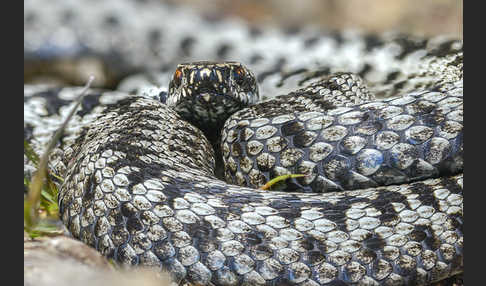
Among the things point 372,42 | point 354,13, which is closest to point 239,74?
point 372,42

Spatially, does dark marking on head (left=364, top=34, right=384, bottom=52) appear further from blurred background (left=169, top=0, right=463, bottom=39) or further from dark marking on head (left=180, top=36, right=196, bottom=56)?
blurred background (left=169, top=0, right=463, bottom=39)

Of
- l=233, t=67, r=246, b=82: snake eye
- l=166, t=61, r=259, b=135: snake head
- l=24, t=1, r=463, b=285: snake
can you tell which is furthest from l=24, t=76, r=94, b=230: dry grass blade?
l=233, t=67, r=246, b=82: snake eye

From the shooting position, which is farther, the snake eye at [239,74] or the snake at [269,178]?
the snake eye at [239,74]

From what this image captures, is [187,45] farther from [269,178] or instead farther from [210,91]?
[269,178]

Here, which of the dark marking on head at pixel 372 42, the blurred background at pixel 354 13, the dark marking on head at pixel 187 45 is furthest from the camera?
the blurred background at pixel 354 13

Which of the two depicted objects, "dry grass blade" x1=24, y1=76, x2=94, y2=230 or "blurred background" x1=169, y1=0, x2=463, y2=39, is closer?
"dry grass blade" x1=24, y1=76, x2=94, y2=230

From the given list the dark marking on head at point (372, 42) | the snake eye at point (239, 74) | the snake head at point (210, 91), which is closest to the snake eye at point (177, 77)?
the snake head at point (210, 91)

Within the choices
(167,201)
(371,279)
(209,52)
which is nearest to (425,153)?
(371,279)

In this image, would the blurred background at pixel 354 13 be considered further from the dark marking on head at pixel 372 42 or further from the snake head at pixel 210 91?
the snake head at pixel 210 91
